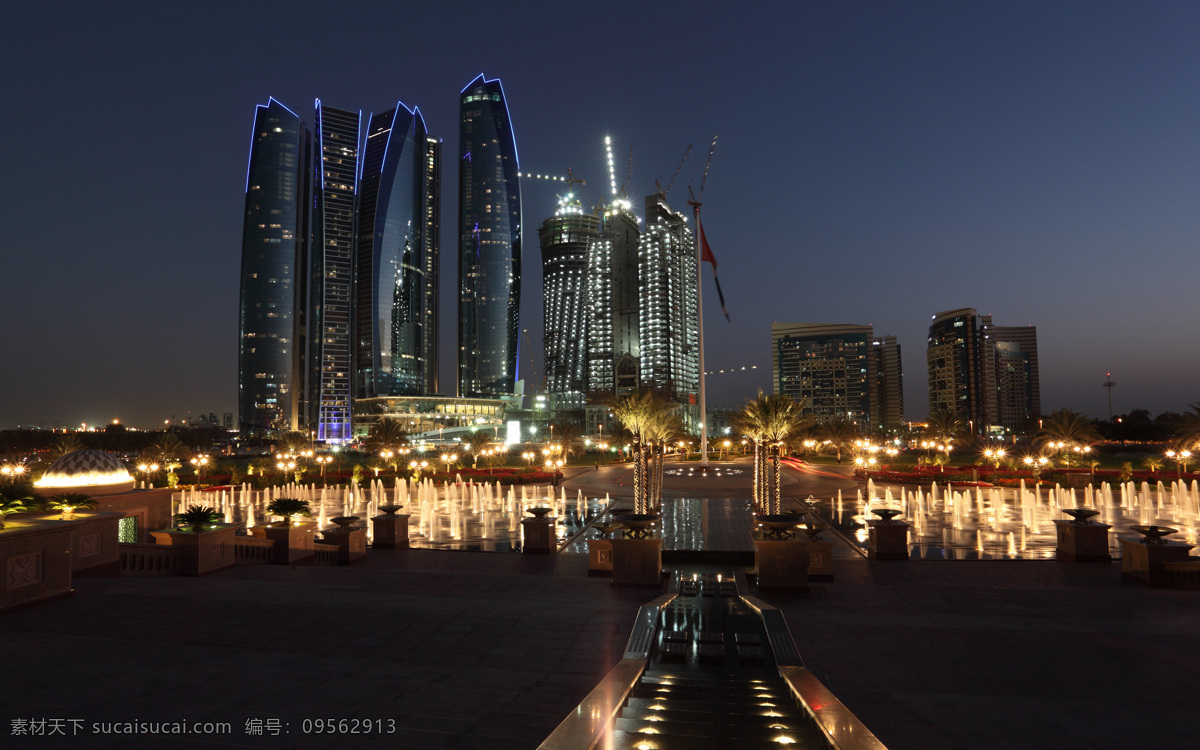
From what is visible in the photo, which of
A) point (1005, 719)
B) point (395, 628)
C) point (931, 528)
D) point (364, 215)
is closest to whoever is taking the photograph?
point (1005, 719)

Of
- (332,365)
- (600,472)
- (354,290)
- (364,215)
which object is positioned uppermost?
(364,215)

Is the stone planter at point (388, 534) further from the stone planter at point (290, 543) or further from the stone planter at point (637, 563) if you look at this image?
the stone planter at point (637, 563)

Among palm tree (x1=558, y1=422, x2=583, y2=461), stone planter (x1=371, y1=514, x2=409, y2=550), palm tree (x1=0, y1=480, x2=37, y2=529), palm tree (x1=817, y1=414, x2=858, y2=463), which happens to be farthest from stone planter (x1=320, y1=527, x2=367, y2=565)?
palm tree (x1=817, y1=414, x2=858, y2=463)

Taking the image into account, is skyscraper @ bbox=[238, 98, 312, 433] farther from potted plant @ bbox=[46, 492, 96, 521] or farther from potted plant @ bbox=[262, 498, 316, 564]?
potted plant @ bbox=[46, 492, 96, 521]

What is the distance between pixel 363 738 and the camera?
200 inches

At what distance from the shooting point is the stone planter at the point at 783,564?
12.0 m

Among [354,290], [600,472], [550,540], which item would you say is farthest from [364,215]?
[550,540]

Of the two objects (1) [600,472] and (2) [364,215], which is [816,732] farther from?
(2) [364,215]

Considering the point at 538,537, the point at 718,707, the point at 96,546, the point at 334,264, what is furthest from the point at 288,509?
the point at 334,264

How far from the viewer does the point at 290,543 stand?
14.6m

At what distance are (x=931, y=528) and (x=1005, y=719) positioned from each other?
17.7 meters

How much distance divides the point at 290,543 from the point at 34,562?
568 cm

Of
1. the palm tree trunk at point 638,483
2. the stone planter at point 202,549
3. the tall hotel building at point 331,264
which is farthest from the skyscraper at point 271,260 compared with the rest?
the stone planter at point 202,549

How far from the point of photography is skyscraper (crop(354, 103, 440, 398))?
17212cm
